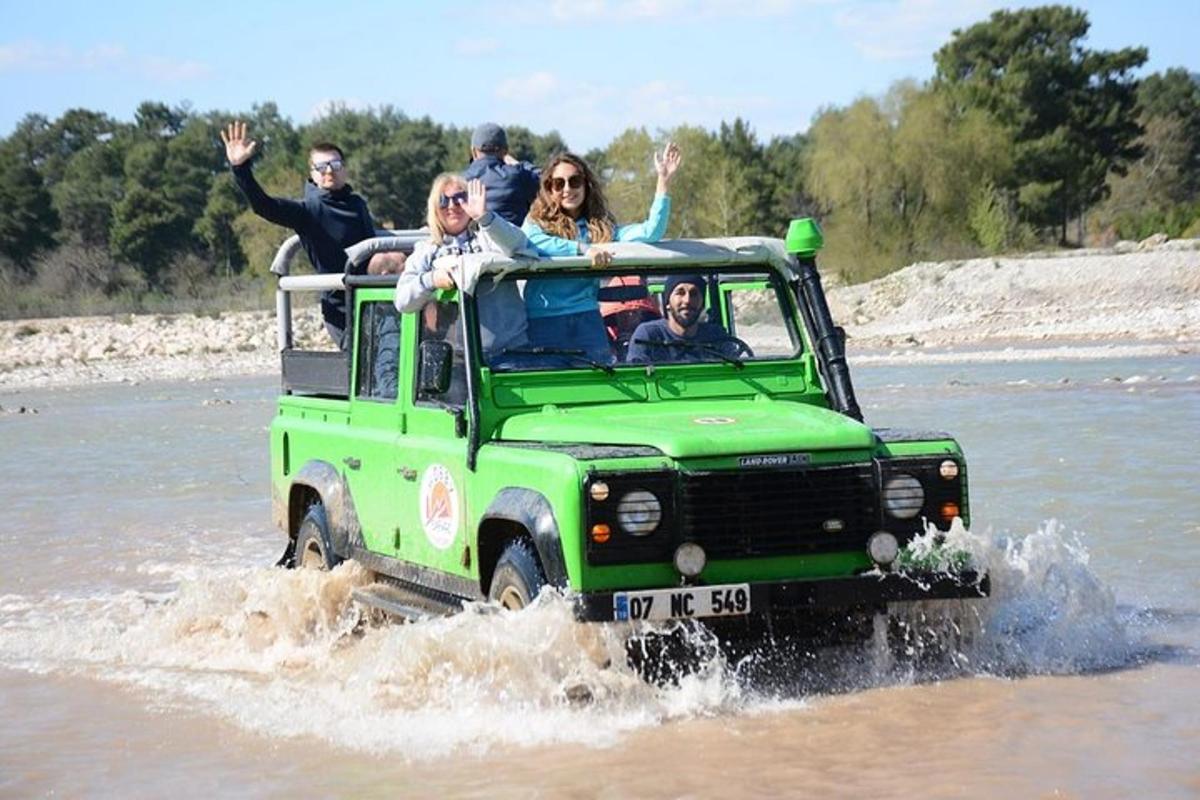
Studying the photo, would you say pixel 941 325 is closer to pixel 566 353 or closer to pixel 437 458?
pixel 566 353

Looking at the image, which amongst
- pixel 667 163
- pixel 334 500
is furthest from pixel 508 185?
pixel 334 500

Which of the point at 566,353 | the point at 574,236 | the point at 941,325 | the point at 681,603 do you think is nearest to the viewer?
the point at 681,603

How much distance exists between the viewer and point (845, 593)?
24.9ft

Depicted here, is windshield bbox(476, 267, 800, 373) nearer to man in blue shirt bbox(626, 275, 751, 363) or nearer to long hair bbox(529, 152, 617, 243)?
man in blue shirt bbox(626, 275, 751, 363)

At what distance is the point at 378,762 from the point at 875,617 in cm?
200

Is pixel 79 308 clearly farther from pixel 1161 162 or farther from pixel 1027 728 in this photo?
pixel 1027 728

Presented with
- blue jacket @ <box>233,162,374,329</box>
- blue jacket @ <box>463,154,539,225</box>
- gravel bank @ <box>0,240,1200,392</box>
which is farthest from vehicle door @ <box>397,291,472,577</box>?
gravel bank @ <box>0,240,1200,392</box>

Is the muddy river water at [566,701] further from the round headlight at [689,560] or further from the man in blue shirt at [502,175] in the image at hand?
the man in blue shirt at [502,175]

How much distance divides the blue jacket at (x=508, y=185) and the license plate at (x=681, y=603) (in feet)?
11.3

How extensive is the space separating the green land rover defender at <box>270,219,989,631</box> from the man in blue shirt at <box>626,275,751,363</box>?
0.5 inches

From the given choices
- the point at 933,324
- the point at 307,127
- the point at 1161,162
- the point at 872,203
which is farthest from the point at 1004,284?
the point at 307,127

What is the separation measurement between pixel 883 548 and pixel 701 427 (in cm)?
82

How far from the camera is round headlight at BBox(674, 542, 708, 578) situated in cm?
745

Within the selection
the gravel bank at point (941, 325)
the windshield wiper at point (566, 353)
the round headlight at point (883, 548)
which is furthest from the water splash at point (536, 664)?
the gravel bank at point (941, 325)
